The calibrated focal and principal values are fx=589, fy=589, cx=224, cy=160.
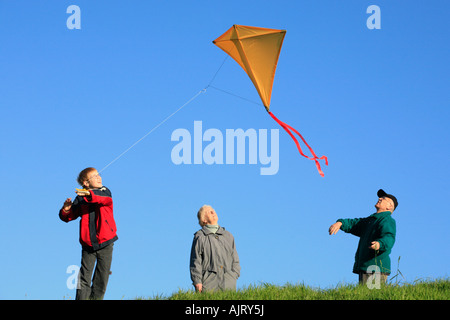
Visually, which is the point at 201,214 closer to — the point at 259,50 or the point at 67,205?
the point at 67,205

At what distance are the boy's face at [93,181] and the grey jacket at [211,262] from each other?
1.71 metres

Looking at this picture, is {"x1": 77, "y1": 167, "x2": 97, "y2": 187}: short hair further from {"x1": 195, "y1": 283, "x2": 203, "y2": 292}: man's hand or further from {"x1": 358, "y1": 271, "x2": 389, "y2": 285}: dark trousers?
{"x1": 358, "y1": 271, "x2": 389, "y2": 285}: dark trousers

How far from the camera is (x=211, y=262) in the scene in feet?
30.0

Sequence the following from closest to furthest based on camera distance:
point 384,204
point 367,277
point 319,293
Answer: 1. point 319,293
2. point 367,277
3. point 384,204

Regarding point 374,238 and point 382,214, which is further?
point 382,214

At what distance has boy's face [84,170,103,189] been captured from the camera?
910 cm

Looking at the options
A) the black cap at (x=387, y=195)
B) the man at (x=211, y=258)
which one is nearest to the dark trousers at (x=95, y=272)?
the man at (x=211, y=258)

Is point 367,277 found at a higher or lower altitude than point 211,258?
lower

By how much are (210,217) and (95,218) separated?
1.78 meters

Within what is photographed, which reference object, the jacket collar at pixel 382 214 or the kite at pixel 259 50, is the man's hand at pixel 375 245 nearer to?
the jacket collar at pixel 382 214

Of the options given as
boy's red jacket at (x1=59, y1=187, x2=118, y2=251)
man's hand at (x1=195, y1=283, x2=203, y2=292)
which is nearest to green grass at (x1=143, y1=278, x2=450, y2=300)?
man's hand at (x1=195, y1=283, x2=203, y2=292)

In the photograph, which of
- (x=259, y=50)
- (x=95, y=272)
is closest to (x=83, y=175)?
(x=95, y=272)

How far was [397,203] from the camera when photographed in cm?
1023

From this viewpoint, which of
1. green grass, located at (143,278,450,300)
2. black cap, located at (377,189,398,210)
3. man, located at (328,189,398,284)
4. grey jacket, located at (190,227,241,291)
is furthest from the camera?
black cap, located at (377,189,398,210)
